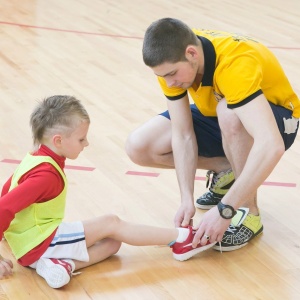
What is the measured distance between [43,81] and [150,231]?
2148mm

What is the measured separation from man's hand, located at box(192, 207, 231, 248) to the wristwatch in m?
0.02

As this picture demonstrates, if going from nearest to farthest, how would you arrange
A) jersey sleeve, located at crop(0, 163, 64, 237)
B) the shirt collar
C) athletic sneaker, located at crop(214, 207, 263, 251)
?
1. jersey sleeve, located at crop(0, 163, 64, 237)
2. the shirt collar
3. athletic sneaker, located at crop(214, 207, 263, 251)

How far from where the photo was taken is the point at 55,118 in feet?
8.48

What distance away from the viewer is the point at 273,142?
2561 millimetres

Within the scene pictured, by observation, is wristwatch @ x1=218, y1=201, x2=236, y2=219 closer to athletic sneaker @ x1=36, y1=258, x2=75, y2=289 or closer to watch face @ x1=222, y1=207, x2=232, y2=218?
watch face @ x1=222, y1=207, x2=232, y2=218

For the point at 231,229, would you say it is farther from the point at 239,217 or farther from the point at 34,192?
the point at 34,192

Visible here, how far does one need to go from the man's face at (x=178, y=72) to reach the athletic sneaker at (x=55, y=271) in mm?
705

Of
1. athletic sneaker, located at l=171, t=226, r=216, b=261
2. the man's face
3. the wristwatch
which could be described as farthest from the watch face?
the man's face

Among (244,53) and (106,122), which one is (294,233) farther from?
(106,122)

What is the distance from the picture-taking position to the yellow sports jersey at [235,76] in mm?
2625

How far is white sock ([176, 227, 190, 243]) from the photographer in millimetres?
2750

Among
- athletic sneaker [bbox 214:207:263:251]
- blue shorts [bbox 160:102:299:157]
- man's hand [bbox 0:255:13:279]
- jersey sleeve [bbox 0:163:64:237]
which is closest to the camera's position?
jersey sleeve [bbox 0:163:64:237]

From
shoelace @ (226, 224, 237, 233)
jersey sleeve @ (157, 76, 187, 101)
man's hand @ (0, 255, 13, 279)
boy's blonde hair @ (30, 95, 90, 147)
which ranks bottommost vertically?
man's hand @ (0, 255, 13, 279)

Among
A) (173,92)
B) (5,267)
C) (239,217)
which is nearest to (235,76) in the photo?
(173,92)
